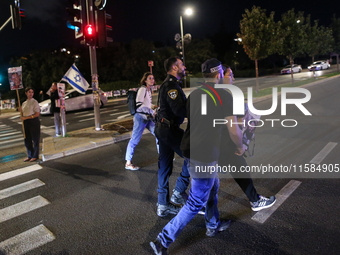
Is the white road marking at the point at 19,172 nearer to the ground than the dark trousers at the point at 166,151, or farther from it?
nearer to the ground

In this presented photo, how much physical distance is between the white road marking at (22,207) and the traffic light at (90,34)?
5.32 meters

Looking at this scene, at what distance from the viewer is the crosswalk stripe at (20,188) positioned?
4.87 metres

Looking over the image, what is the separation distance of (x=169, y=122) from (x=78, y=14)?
→ 6.59 meters

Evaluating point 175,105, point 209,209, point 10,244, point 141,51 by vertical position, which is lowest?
point 10,244

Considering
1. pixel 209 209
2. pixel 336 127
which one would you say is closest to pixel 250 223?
pixel 209 209

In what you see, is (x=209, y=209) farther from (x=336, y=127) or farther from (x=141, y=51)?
(x=141, y=51)

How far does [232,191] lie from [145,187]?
150 centimetres

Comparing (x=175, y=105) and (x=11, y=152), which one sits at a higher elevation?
(x=175, y=105)

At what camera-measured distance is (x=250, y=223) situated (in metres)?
3.36

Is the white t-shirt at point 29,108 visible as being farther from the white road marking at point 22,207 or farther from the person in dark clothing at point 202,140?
the person in dark clothing at point 202,140

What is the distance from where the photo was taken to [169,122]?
11.4 ft

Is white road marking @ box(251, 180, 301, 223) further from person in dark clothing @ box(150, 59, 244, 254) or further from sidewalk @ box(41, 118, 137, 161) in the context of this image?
sidewalk @ box(41, 118, 137, 161)

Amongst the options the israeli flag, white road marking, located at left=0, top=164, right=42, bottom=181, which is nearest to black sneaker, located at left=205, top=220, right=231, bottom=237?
white road marking, located at left=0, top=164, right=42, bottom=181

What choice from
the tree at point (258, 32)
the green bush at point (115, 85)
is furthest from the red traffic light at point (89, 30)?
the green bush at point (115, 85)
